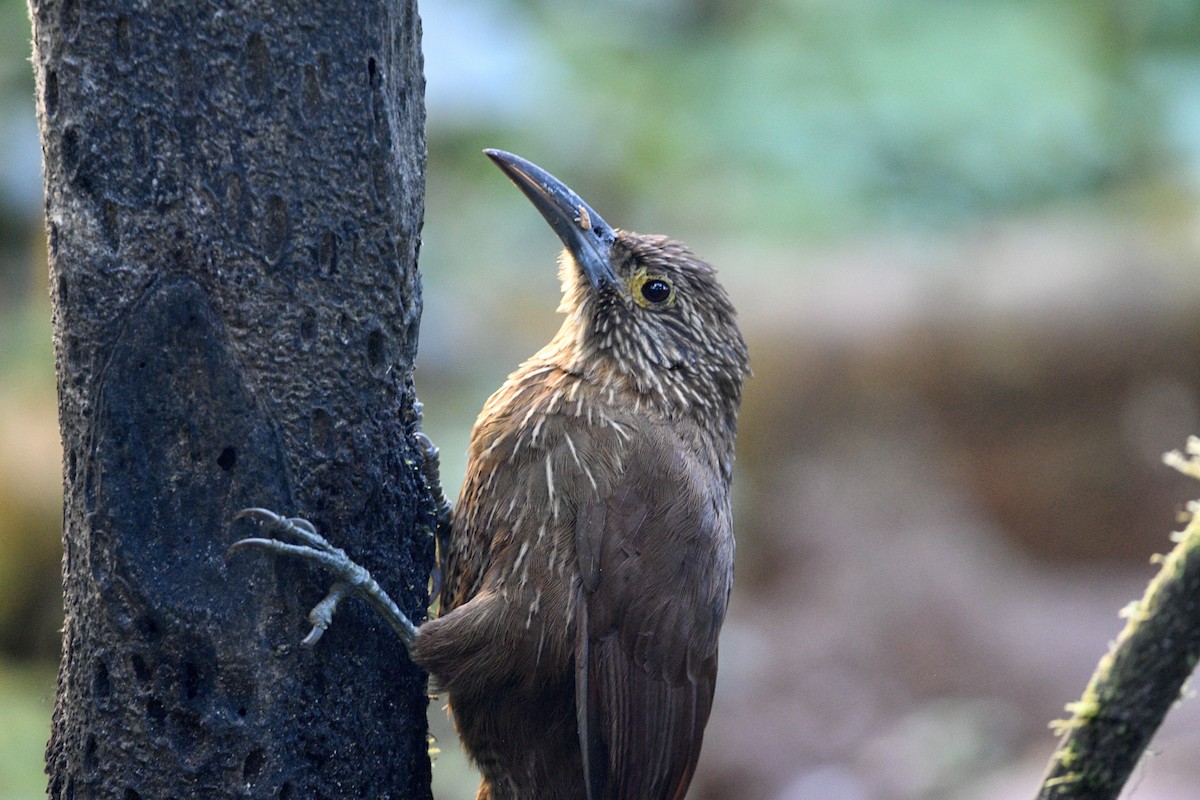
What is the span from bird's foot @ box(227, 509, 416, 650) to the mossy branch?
1137 mm

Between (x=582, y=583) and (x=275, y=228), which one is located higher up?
(x=275, y=228)

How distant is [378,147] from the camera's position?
7.20ft

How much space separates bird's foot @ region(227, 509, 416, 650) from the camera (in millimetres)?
2129

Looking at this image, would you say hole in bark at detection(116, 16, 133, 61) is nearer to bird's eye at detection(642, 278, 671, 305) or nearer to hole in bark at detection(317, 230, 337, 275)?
hole in bark at detection(317, 230, 337, 275)

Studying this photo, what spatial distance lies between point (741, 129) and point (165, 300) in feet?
21.7

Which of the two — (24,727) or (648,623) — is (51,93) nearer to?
(648,623)

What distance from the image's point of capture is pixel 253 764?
2.15 meters

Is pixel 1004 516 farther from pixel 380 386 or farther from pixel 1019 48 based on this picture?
pixel 380 386

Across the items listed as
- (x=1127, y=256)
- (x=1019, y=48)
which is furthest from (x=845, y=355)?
(x=1019, y=48)

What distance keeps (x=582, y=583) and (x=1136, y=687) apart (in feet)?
3.77

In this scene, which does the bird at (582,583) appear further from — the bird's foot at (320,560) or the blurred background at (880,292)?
the blurred background at (880,292)

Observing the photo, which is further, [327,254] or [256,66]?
[327,254]

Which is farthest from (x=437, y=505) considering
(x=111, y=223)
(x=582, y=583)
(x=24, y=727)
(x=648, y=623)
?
(x=24, y=727)

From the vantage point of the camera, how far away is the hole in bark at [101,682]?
2121 mm
